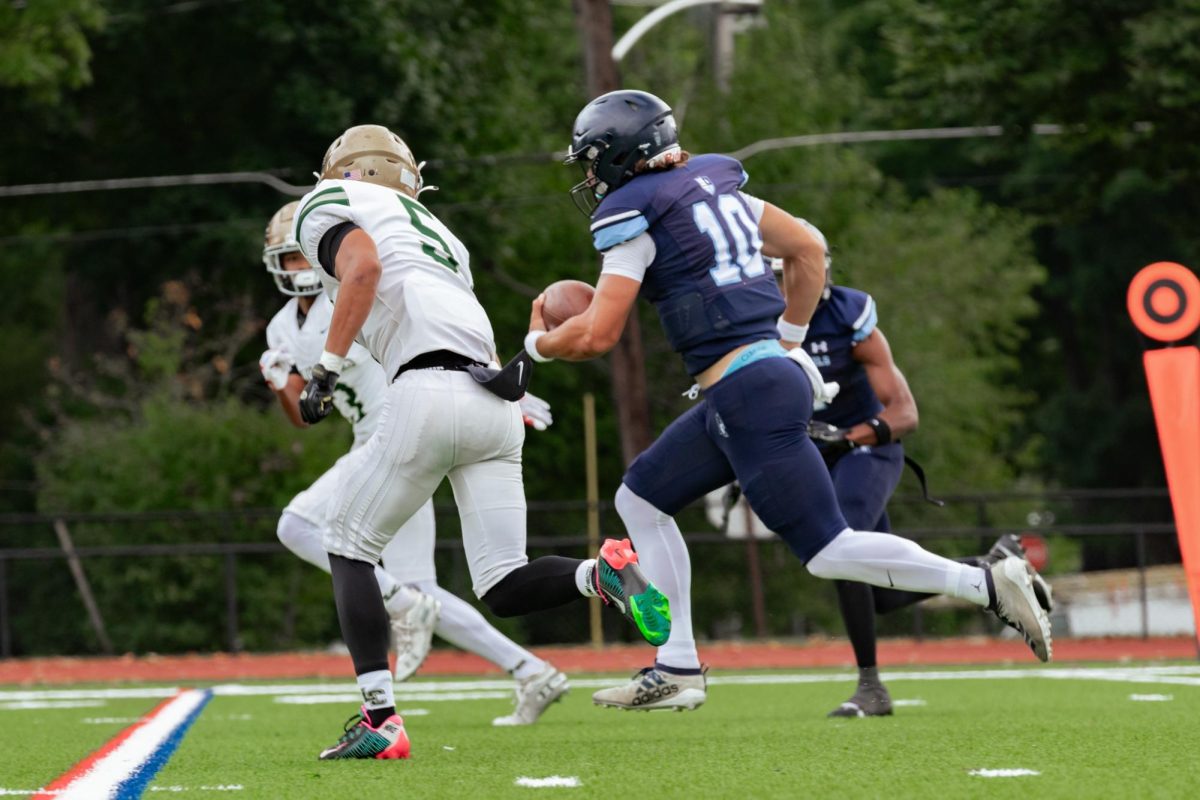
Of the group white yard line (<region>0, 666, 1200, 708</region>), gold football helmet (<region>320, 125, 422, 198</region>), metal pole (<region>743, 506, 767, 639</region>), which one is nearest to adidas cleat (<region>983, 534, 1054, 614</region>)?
gold football helmet (<region>320, 125, 422, 198</region>)

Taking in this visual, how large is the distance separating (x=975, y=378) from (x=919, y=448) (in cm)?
420

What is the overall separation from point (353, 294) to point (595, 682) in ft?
20.1

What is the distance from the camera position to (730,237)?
6129 millimetres

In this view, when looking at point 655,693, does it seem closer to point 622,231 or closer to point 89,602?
point 622,231

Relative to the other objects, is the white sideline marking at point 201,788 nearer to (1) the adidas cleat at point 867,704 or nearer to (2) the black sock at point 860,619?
Result: (1) the adidas cleat at point 867,704

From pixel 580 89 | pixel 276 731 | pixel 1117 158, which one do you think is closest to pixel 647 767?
pixel 276 731

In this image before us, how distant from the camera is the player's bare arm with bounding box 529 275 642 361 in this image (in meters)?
5.92

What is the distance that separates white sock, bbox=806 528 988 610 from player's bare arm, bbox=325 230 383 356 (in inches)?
65.0

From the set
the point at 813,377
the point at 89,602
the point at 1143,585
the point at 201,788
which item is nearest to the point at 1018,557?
the point at 813,377

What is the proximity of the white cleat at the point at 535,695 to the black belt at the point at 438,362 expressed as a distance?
6.77ft

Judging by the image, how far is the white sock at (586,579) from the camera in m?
5.81

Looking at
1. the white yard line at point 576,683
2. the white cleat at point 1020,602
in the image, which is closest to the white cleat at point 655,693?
the white cleat at point 1020,602

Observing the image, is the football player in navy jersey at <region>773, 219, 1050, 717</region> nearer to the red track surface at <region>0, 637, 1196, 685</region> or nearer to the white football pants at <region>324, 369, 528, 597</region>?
the white football pants at <region>324, 369, 528, 597</region>

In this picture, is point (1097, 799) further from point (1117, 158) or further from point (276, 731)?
point (1117, 158)
